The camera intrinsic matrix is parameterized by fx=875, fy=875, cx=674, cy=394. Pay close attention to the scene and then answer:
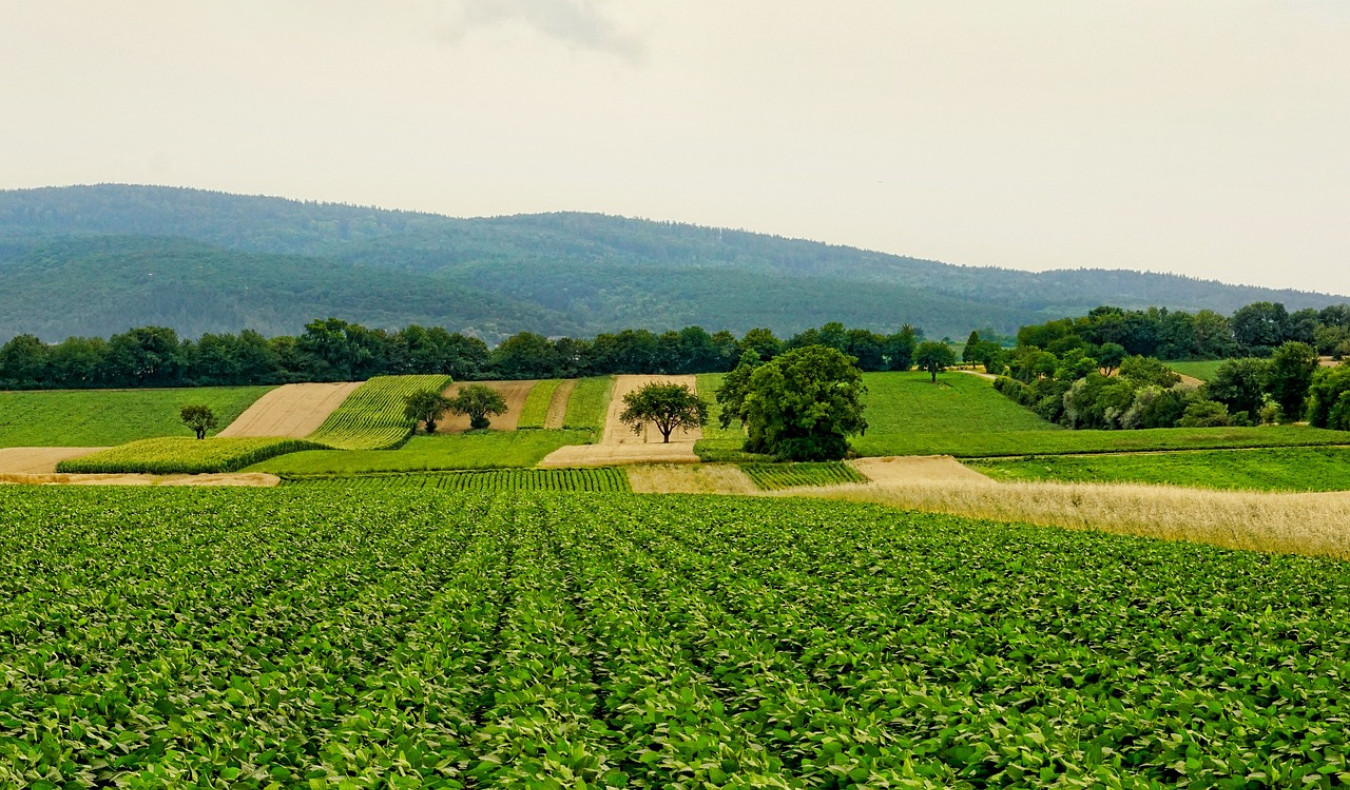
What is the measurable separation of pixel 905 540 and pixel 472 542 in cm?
1322

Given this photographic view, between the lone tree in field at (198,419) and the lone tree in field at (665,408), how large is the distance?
2190 inches

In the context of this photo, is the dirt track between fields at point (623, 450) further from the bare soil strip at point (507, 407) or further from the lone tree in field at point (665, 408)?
the bare soil strip at point (507, 407)

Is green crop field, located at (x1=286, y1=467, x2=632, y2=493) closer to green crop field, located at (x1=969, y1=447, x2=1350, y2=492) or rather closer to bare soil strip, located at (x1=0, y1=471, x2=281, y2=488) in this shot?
bare soil strip, located at (x1=0, y1=471, x2=281, y2=488)

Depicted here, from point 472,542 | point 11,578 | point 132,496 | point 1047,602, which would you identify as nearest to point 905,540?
point 1047,602

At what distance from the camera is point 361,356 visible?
159000 millimetres

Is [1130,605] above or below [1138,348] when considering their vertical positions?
below

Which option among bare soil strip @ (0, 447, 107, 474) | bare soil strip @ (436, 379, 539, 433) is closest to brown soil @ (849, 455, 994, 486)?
bare soil strip @ (436, 379, 539, 433)

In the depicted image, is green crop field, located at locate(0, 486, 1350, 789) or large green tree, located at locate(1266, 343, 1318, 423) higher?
large green tree, located at locate(1266, 343, 1318, 423)

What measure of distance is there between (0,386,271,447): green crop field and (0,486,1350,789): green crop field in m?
106

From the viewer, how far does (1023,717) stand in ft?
31.1

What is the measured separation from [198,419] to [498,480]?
6500 centimetres

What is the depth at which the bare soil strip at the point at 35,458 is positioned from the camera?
85.9 meters

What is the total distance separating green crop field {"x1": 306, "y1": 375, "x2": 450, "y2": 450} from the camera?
112 m

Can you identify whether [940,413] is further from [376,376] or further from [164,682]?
[164,682]
